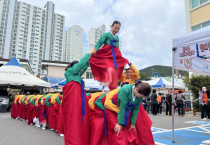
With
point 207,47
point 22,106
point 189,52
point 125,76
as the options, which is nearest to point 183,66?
point 189,52

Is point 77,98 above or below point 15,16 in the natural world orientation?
below

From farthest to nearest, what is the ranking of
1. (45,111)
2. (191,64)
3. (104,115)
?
(45,111), (191,64), (104,115)

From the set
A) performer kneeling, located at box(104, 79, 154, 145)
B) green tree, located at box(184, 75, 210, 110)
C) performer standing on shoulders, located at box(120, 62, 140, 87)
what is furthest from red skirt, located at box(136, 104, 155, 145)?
green tree, located at box(184, 75, 210, 110)

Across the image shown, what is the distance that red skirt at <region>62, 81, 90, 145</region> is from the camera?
2.53m

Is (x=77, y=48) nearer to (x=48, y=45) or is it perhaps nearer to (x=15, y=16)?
(x=48, y=45)

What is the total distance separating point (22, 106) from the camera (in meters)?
9.24

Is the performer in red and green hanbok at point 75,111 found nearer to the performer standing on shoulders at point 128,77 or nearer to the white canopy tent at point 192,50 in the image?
the performer standing on shoulders at point 128,77

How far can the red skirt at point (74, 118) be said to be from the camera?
2529 millimetres

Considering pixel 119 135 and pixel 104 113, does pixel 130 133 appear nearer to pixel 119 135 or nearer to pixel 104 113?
pixel 119 135

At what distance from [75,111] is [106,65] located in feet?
3.85

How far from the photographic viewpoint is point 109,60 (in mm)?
3490

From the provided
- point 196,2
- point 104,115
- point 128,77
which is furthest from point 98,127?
point 196,2

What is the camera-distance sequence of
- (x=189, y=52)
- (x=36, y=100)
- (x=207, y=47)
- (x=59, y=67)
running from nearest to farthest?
(x=207, y=47)
(x=189, y=52)
(x=36, y=100)
(x=59, y=67)

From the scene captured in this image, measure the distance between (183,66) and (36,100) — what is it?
5.73 metres
